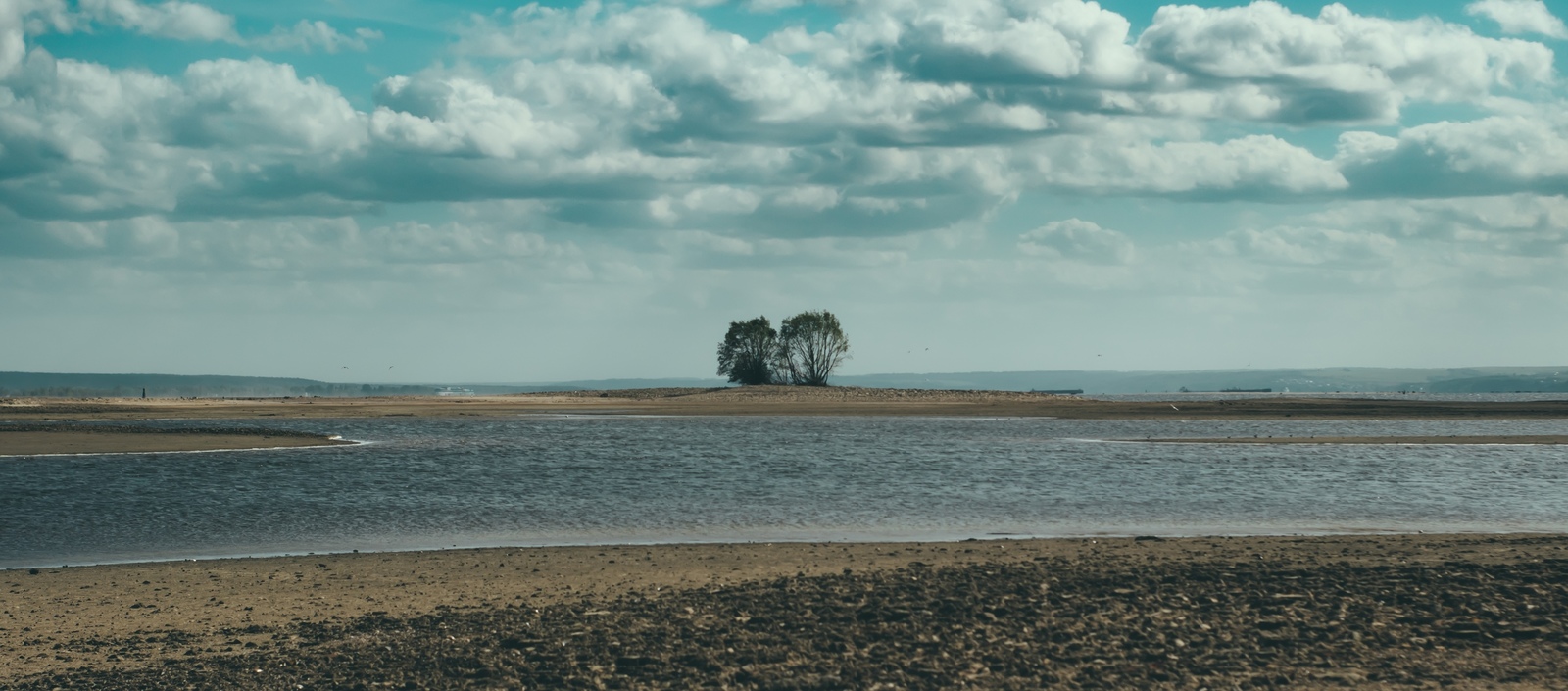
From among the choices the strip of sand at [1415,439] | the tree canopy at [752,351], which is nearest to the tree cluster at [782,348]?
the tree canopy at [752,351]

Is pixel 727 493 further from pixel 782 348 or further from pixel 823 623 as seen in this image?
pixel 782 348

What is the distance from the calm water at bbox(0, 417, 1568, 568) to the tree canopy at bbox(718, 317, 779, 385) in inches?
3331

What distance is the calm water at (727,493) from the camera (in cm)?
2530

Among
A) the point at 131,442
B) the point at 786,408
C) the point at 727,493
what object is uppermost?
the point at 786,408

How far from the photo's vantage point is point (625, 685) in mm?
11914

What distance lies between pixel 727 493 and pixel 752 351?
110626 mm

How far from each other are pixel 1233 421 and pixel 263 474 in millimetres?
61856

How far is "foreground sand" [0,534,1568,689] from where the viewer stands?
1218 cm

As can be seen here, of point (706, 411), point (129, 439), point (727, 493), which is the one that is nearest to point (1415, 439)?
point (727, 493)

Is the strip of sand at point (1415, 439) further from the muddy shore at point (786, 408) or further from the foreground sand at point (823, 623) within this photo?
the foreground sand at point (823, 623)

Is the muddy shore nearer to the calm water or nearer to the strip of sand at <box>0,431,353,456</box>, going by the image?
the strip of sand at <box>0,431,353,456</box>

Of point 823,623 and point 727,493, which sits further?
point 727,493

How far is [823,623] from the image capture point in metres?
14.1

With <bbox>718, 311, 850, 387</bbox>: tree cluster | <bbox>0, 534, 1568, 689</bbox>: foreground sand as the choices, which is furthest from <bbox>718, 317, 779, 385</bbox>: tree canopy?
<bbox>0, 534, 1568, 689</bbox>: foreground sand
